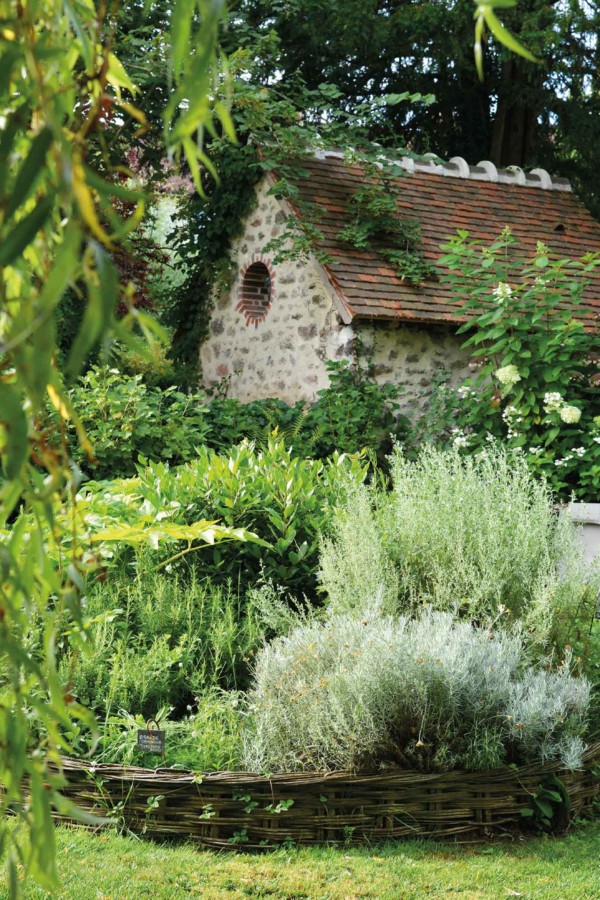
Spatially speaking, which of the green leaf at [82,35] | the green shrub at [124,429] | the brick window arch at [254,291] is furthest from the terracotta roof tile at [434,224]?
the green leaf at [82,35]

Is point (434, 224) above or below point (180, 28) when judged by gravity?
above

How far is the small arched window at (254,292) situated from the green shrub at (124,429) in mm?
3591

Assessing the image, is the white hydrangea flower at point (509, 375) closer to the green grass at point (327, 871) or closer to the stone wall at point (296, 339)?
the stone wall at point (296, 339)

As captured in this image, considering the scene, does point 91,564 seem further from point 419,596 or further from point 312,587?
point 312,587

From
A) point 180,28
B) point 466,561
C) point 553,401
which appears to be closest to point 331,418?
point 553,401

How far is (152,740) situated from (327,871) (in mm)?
800

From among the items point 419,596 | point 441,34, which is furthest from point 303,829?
point 441,34

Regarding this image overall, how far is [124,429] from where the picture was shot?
772cm

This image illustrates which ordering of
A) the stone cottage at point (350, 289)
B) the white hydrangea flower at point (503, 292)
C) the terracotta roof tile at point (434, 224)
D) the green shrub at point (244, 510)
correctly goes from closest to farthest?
the green shrub at point (244, 510)
the white hydrangea flower at point (503, 292)
the terracotta roof tile at point (434, 224)
the stone cottage at point (350, 289)

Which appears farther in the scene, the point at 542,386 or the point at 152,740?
the point at 542,386

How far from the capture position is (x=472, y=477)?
16.6 ft

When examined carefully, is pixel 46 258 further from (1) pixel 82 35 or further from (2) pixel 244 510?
(2) pixel 244 510

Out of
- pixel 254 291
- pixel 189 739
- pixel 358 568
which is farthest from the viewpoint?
pixel 254 291

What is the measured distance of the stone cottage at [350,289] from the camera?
10164 mm
